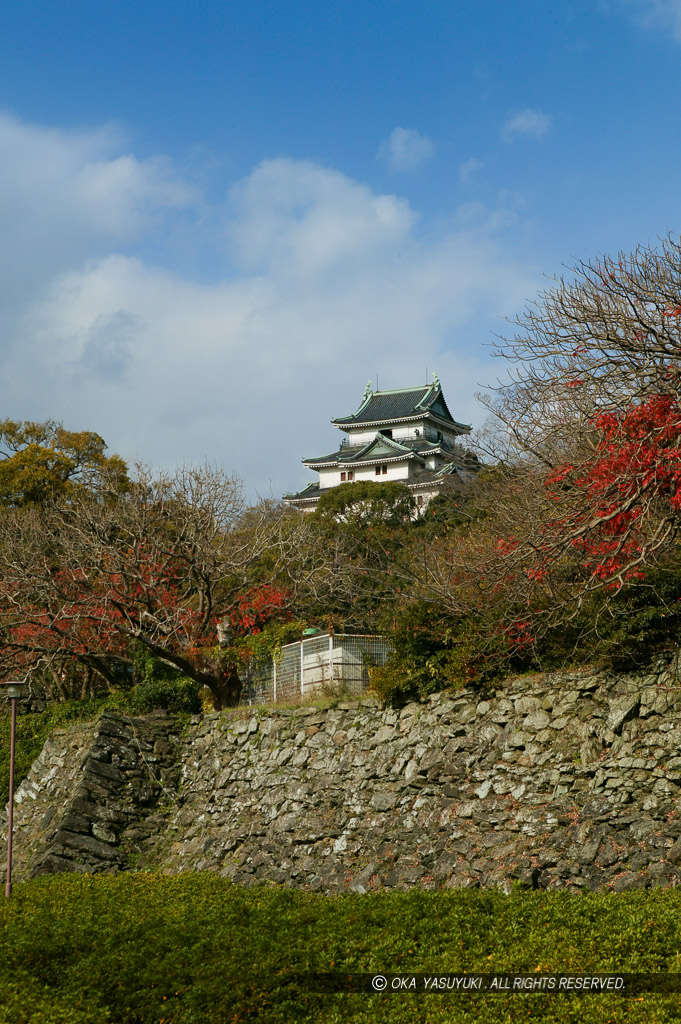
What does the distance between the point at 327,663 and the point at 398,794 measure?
4.52 m

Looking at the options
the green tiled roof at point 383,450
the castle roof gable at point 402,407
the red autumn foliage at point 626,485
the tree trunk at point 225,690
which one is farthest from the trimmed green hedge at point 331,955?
the castle roof gable at point 402,407

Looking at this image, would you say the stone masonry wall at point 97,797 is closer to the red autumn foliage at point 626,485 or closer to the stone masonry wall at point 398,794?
the stone masonry wall at point 398,794

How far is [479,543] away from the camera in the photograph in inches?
667

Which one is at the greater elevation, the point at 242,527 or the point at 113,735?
the point at 242,527

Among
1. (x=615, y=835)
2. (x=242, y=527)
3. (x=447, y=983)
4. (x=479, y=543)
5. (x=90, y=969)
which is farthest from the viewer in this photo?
(x=242, y=527)

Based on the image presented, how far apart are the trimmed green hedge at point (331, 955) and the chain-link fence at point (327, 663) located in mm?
7368

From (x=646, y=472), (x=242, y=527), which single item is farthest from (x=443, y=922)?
(x=242, y=527)

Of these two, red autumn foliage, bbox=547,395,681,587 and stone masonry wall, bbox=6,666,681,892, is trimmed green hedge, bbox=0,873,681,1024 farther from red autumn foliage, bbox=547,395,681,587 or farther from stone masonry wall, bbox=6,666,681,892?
red autumn foliage, bbox=547,395,681,587

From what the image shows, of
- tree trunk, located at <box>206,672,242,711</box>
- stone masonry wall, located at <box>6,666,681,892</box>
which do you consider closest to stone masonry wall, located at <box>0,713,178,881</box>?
stone masonry wall, located at <box>6,666,681,892</box>

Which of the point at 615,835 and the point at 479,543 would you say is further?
the point at 479,543

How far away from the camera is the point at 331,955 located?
8109 millimetres

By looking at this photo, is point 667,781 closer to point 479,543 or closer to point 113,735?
point 479,543

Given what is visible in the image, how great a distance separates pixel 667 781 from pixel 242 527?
608 inches

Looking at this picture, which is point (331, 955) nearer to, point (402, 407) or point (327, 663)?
point (327, 663)
